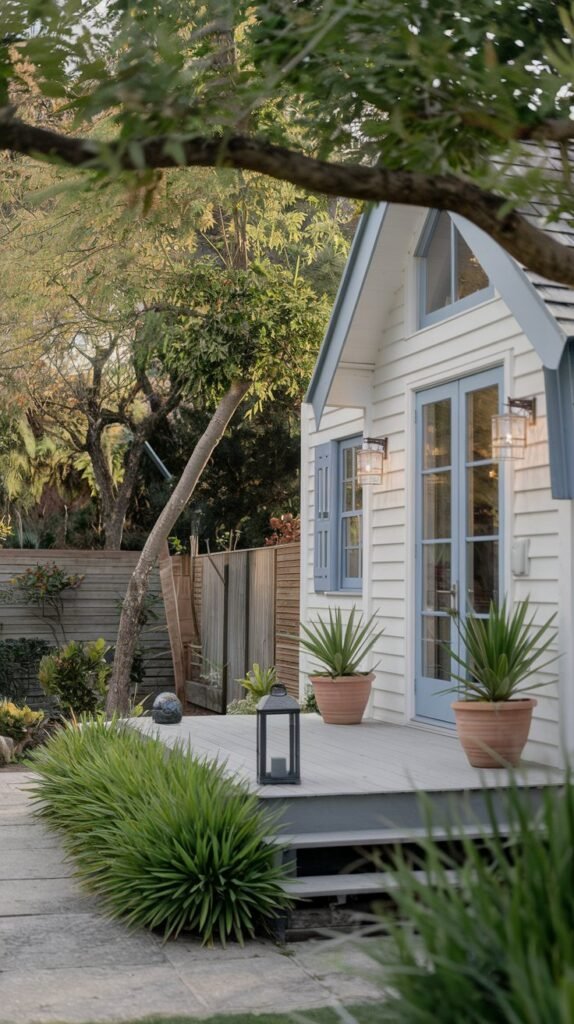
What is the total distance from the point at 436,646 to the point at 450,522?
2.99 feet

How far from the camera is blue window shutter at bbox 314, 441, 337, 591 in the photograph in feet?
→ 34.9

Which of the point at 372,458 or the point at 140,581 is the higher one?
the point at 372,458

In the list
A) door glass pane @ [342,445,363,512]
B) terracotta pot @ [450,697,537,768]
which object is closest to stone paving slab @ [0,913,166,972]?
terracotta pot @ [450,697,537,768]

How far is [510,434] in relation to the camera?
7.11 m

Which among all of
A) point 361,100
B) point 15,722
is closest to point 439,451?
point 361,100

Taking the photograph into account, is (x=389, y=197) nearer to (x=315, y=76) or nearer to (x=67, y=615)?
(x=315, y=76)

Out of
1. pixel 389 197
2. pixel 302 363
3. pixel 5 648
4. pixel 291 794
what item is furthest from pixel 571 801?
pixel 5 648

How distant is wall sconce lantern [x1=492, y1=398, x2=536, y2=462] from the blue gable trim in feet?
7.35

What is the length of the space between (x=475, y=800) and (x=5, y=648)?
33.8 ft

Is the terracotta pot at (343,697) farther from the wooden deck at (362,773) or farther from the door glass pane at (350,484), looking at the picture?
the door glass pane at (350,484)

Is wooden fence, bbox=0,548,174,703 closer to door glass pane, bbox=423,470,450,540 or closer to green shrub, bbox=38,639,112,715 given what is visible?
green shrub, bbox=38,639,112,715

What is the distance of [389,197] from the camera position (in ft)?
11.7

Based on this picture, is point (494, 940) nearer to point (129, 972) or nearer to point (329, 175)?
point (329, 175)

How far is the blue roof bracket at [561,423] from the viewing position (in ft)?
21.2
